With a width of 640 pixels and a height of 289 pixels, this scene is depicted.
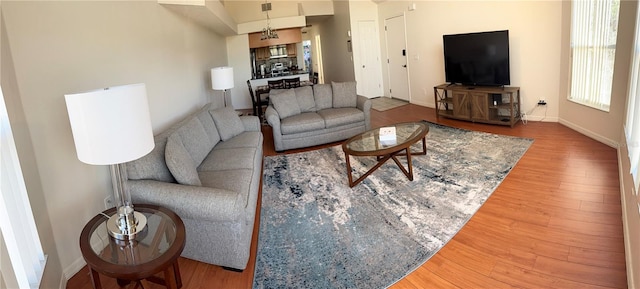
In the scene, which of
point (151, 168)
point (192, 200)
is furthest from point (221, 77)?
point (192, 200)

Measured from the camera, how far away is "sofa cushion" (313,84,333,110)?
6.05 meters

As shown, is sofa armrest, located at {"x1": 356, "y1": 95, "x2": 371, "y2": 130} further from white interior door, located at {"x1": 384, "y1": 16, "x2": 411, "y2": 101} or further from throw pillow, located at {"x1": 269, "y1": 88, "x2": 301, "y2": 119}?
white interior door, located at {"x1": 384, "y1": 16, "x2": 411, "y2": 101}

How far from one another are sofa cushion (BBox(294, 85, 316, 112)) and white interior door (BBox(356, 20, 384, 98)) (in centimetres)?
372

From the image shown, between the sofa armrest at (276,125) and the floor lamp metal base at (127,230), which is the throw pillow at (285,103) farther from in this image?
the floor lamp metal base at (127,230)

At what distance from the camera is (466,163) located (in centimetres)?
423

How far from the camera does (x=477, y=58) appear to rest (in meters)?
6.11

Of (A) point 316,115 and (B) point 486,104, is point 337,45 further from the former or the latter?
(B) point 486,104

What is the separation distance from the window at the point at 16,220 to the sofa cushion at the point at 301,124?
11.6 feet

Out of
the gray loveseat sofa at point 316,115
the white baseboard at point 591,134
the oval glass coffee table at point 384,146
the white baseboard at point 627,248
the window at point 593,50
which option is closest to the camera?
the white baseboard at point 627,248

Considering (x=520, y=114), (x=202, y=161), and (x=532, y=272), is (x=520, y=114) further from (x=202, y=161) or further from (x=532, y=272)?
(x=202, y=161)

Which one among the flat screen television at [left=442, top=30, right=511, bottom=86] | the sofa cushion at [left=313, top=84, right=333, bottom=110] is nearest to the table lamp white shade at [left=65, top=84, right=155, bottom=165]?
the sofa cushion at [left=313, top=84, right=333, bottom=110]

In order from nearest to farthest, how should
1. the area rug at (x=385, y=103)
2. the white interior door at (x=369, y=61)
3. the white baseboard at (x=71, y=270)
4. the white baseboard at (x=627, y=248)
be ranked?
the white baseboard at (x=627, y=248)
the white baseboard at (x=71, y=270)
the area rug at (x=385, y=103)
the white interior door at (x=369, y=61)

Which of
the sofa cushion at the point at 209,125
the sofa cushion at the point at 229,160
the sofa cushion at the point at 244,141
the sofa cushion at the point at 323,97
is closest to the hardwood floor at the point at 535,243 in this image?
the sofa cushion at the point at 229,160

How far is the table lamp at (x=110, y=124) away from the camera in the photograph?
1.77 meters
